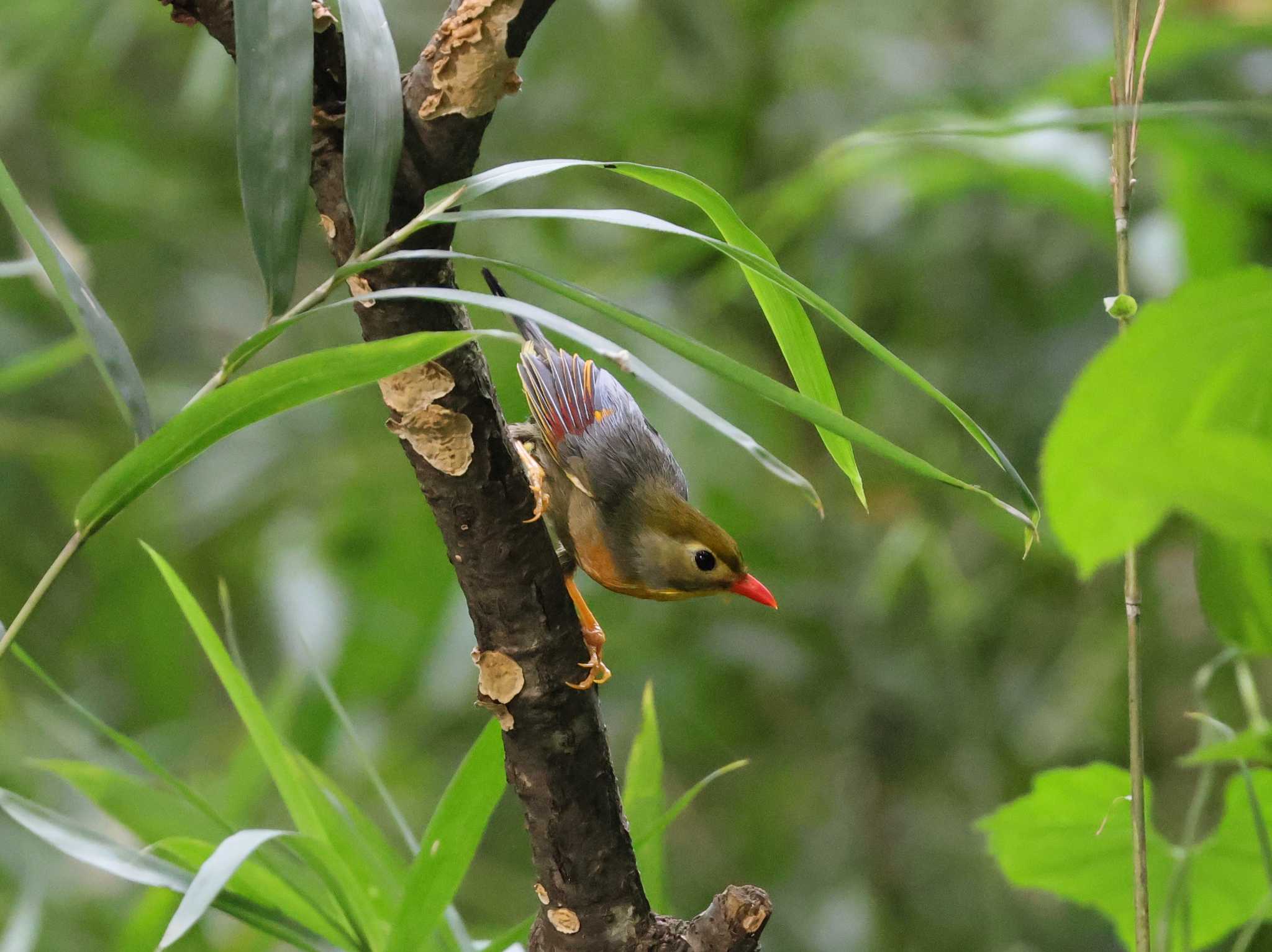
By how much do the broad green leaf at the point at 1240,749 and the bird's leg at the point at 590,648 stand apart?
398mm

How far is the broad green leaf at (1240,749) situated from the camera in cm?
79

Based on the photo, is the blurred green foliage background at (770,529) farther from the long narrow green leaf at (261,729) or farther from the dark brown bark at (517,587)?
the dark brown bark at (517,587)

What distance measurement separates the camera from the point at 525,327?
951mm

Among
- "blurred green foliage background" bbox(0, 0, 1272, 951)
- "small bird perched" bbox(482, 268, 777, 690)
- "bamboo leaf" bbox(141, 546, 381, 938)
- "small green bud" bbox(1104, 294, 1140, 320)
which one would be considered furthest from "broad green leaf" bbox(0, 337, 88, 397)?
"small green bud" bbox(1104, 294, 1140, 320)

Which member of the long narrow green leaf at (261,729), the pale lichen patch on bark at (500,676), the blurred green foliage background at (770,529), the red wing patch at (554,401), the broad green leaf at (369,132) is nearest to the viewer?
the broad green leaf at (369,132)

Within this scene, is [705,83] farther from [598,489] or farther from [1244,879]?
[1244,879]

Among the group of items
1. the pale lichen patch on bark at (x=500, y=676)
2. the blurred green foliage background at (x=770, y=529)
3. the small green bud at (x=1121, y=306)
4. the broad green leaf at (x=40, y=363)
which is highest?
the small green bud at (x=1121, y=306)

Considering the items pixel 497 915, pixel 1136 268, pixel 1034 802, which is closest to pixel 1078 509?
pixel 1034 802

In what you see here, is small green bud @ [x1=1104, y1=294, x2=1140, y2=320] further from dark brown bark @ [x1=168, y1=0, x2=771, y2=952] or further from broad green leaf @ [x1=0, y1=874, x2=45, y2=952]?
broad green leaf @ [x1=0, y1=874, x2=45, y2=952]

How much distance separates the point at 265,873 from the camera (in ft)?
2.84

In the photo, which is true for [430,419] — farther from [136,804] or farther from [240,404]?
[136,804]

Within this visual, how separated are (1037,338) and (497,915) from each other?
1381 millimetres

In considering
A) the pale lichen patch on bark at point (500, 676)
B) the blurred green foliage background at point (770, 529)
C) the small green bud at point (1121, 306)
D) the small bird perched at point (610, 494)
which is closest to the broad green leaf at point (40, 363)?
the small bird perched at point (610, 494)

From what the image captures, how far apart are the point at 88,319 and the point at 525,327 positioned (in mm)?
426
